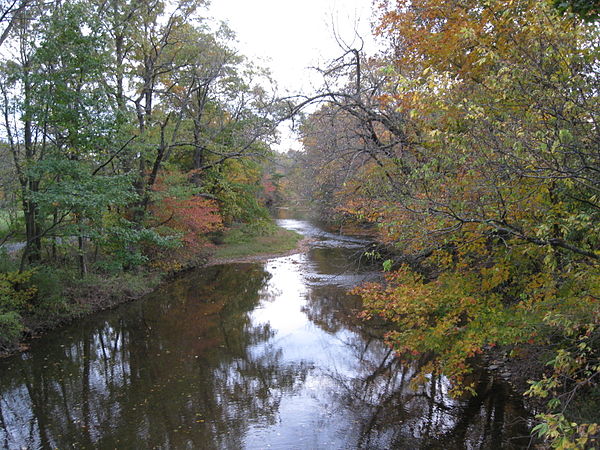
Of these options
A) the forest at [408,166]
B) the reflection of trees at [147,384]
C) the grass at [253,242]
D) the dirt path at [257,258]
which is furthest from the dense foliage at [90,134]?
the grass at [253,242]

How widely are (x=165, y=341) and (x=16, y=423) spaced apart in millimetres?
4930

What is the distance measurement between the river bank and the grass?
0.07 m

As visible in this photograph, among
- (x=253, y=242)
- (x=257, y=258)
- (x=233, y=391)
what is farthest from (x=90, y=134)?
(x=253, y=242)

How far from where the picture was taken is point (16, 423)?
326 inches

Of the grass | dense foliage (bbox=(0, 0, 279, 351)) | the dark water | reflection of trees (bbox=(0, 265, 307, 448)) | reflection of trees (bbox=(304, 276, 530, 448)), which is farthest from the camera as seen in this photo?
the grass

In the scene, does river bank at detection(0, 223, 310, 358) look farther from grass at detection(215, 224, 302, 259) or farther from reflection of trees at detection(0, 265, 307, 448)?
reflection of trees at detection(0, 265, 307, 448)

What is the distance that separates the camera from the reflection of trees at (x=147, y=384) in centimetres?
794

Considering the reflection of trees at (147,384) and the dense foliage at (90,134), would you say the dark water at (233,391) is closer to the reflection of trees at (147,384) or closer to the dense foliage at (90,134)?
the reflection of trees at (147,384)

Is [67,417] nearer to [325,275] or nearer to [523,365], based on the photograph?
[523,365]

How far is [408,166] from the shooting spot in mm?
8500

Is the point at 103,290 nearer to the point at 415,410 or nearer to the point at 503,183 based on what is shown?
the point at 415,410

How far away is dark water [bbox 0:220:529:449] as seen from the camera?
7773 mm

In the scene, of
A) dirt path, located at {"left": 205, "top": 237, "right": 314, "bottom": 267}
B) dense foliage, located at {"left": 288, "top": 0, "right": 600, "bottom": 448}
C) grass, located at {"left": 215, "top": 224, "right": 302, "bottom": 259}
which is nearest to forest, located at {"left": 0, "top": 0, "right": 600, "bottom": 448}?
dense foliage, located at {"left": 288, "top": 0, "right": 600, "bottom": 448}

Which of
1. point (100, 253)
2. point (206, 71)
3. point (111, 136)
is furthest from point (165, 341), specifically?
point (206, 71)
